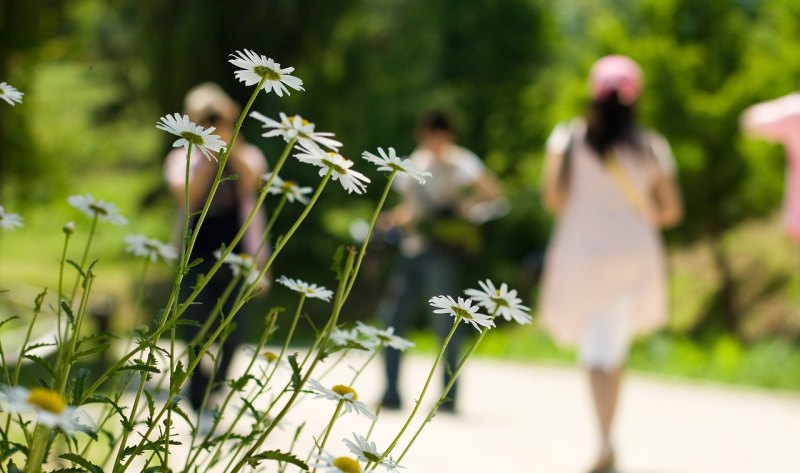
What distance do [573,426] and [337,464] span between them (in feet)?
15.9

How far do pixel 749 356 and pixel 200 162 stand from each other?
5560 millimetres

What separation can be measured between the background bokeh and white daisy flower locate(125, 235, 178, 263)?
299cm

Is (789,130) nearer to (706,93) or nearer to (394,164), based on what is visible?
(394,164)

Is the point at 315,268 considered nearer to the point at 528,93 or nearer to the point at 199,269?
the point at 528,93

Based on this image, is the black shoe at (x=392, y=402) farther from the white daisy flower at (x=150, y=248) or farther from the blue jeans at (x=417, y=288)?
the white daisy flower at (x=150, y=248)

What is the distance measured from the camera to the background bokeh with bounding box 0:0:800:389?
11359 millimetres

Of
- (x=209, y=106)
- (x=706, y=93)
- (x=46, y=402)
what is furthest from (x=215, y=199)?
(x=706, y=93)

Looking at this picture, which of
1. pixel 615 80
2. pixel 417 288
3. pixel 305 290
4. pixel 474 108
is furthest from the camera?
pixel 474 108

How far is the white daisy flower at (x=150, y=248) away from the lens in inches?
83.7

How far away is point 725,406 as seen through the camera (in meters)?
6.90

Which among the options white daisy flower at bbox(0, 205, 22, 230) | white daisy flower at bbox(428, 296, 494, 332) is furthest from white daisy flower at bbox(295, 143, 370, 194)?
white daisy flower at bbox(0, 205, 22, 230)

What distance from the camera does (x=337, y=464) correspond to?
1.42 meters

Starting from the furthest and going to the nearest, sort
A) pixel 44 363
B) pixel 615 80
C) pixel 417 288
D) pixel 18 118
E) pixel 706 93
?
pixel 706 93 → pixel 18 118 → pixel 417 288 → pixel 615 80 → pixel 44 363

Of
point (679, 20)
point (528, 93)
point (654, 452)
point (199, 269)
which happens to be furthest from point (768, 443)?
point (528, 93)
